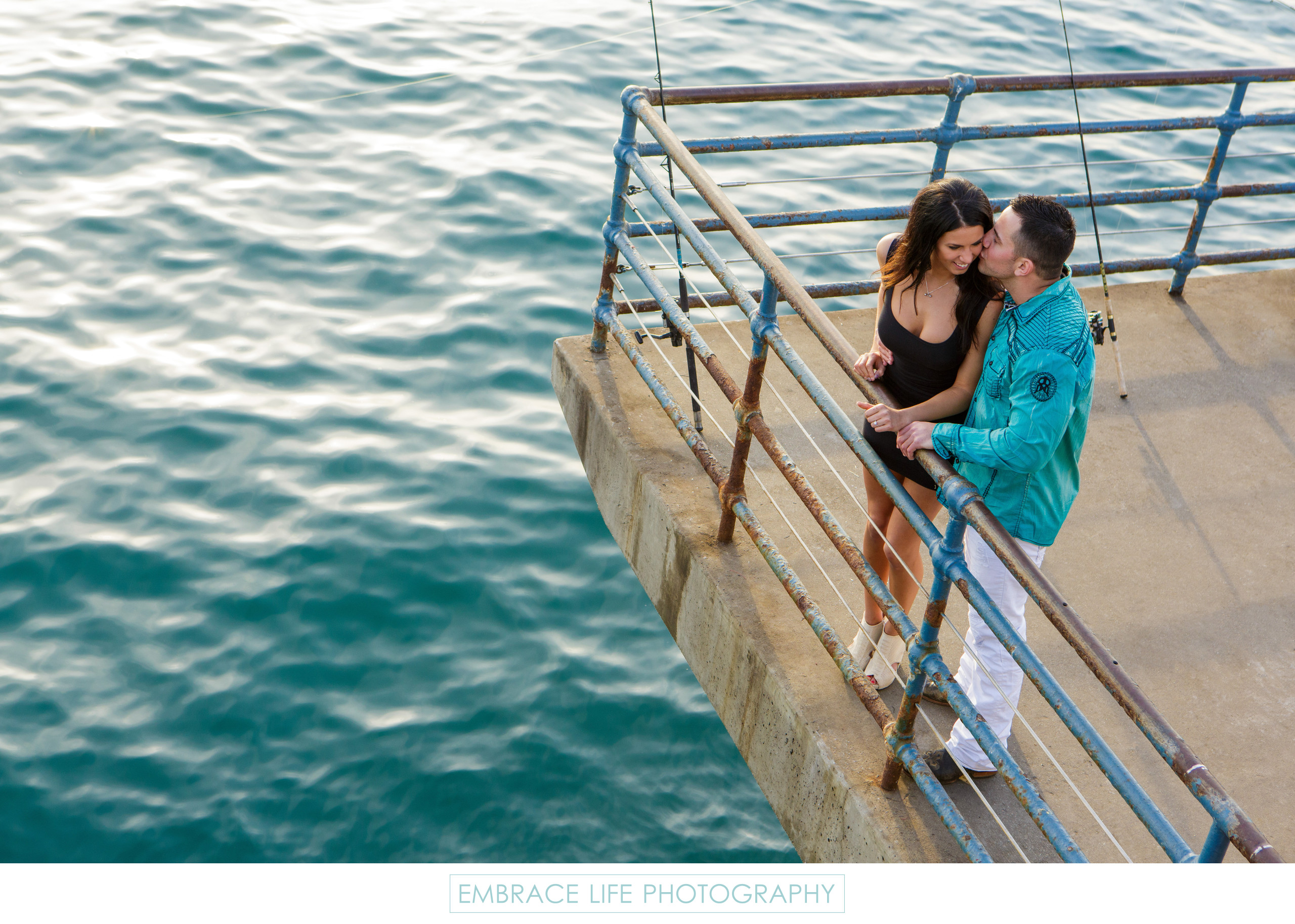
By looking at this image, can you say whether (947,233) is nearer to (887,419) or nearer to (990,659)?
(887,419)

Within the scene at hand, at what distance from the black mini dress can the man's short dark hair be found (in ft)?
0.85

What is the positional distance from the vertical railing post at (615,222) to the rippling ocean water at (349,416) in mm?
1529

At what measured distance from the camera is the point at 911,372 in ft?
10.6

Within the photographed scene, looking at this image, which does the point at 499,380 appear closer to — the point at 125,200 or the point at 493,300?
the point at 493,300

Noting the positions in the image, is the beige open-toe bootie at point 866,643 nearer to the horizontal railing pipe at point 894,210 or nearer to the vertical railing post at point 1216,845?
the vertical railing post at point 1216,845

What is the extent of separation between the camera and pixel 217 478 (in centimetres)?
611

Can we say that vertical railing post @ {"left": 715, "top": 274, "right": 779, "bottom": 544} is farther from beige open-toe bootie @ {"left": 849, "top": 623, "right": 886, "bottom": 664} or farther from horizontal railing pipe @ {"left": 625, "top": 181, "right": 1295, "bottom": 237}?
horizontal railing pipe @ {"left": 625, "top": 181, "right": 1295, "bottom": 237}

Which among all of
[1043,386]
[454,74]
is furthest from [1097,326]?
[454,74]

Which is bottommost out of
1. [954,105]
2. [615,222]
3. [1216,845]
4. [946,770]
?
[946,770]

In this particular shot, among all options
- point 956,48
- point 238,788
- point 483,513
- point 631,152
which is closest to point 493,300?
point 483,513

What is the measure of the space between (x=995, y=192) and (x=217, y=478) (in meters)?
6.75

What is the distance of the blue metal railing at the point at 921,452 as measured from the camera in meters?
2.39

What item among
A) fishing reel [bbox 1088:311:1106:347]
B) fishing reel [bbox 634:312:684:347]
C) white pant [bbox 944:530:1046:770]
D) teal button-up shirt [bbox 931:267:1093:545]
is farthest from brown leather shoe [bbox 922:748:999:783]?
fishing reel [bbox 634:312:684:347]

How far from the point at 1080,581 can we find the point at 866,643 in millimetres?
1039
